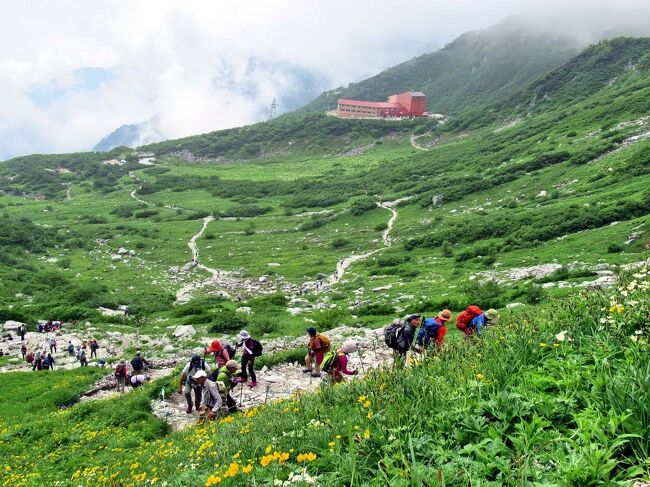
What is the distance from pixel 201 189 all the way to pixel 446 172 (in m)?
69.5

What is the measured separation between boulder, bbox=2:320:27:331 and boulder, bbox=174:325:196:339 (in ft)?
44.2

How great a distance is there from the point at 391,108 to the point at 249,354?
18649cm

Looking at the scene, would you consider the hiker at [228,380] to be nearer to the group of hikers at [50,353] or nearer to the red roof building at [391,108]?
the group of hikers at [50,353]

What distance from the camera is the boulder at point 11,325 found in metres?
35.4

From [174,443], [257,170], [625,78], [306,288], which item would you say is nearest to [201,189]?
[257,170]

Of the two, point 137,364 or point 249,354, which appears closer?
point 249,354

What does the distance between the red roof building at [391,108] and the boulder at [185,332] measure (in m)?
170

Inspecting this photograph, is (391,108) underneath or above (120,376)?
above

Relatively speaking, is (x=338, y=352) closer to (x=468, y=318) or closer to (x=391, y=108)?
(x=468, y=318)

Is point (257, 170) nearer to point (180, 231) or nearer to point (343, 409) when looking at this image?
point (180, 231)

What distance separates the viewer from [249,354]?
1638 centimetres

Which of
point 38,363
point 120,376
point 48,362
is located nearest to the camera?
point 120,376

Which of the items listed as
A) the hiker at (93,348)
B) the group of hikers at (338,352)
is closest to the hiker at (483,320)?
the group of hikers at (338,352)

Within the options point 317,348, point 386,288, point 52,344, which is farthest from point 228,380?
point 386,288
